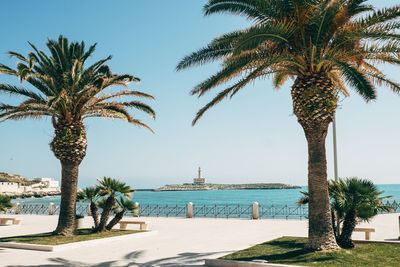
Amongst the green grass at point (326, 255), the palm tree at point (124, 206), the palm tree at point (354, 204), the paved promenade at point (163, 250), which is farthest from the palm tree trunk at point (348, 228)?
the palm tree at point (124, 206)

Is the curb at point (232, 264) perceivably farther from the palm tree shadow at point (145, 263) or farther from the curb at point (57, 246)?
the curb at point (57, 246)

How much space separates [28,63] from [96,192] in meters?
6.42

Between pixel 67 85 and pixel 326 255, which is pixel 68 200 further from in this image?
pixel 326 255

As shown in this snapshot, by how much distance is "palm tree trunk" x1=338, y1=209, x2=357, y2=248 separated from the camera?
11.7 metres

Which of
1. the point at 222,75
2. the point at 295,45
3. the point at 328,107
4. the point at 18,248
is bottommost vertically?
the point at 18,248

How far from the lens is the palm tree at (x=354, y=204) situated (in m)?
11.6

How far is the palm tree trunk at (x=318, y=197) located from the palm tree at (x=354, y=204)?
94cm

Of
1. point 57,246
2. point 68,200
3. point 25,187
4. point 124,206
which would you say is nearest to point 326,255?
point 57,246

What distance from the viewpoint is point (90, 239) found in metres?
14.6

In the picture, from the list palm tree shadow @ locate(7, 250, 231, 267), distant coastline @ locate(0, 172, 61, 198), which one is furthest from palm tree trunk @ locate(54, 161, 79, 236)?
distant coastline @ locate(0, 172, 61, 198)

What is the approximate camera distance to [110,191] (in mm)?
16547

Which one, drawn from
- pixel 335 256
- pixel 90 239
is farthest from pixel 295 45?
pixel 90 239

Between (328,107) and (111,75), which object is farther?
(111,75)

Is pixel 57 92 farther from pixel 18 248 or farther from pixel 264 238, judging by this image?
pixel 264 238
